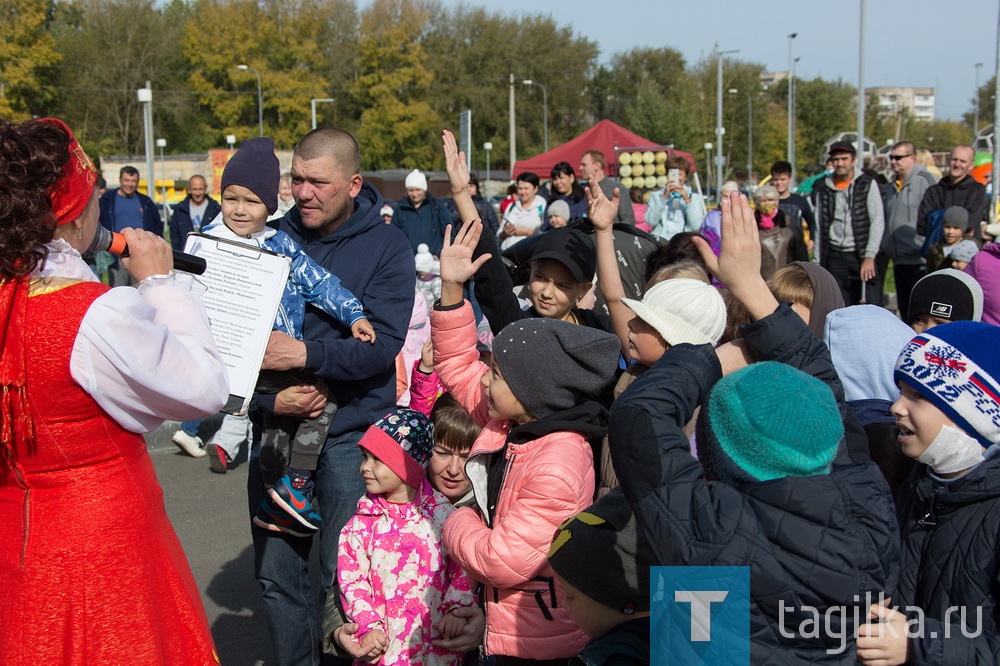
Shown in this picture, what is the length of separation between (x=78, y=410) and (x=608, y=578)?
1350 mm

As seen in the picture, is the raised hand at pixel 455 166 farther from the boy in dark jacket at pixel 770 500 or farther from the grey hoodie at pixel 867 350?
the boy in dark jacket at pixel 770 500

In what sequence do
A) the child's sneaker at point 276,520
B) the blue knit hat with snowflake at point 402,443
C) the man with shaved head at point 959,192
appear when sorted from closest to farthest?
the blue knit hat with snowflake at point 402,443, the child's sneaker at point 276,520, the man with shaved head at point 959,192

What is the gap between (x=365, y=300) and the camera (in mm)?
3523

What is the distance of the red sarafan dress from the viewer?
2154mm

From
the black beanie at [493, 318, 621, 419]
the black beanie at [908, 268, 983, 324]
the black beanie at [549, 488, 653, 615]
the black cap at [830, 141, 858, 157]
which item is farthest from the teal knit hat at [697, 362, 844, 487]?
the black cap at [830, 141, 858, 157]

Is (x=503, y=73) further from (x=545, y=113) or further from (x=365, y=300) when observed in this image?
(x=365, y=300)

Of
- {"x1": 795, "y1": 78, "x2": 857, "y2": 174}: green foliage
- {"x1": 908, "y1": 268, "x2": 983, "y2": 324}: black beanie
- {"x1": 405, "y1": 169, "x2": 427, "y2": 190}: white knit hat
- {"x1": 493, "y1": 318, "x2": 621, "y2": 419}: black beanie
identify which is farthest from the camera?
{"x1": 795, "y1": 78, "x2": 857, "y2": 174}: green foliage

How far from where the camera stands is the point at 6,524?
225 centimetres

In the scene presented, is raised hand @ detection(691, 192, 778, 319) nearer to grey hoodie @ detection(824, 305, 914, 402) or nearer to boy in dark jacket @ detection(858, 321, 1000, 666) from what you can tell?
boy in dark jacket @ detection(858, 321, 1000, 666)

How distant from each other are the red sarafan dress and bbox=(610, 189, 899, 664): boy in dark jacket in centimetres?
122

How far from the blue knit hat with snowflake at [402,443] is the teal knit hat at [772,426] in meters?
1.48

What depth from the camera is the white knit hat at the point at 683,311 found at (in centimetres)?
261

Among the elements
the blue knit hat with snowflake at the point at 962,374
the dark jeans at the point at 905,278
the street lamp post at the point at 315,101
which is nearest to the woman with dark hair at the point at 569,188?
the dark jeans at the point at 905,278

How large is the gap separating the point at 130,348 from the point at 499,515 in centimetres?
122
